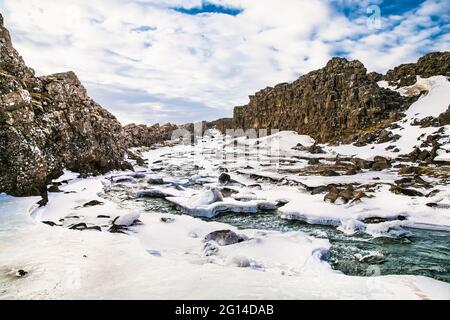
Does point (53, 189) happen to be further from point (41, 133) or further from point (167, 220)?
point (167, 220)

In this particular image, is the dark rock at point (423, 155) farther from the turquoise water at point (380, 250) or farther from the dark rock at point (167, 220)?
the dark rock at point (167, 220)

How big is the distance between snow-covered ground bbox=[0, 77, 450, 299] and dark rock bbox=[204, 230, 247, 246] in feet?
0.49

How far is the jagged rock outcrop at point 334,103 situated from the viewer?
246 ft

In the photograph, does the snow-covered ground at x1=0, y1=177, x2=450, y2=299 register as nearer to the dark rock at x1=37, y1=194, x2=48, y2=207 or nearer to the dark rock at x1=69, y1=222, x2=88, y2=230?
the dark rock at x1=69, y1=222, x2=88, y2=230

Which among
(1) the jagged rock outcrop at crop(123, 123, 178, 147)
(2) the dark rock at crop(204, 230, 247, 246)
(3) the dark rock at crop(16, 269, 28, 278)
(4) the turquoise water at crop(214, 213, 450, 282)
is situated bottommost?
(4) the turquoise water at crop(214, 213, 450, 282)

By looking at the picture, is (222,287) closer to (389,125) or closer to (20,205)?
(20,205)

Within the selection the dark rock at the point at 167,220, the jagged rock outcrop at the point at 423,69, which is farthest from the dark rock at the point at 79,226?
the jagged rock outcrop at the point at 423,69

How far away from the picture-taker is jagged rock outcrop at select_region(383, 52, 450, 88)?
8300 cm

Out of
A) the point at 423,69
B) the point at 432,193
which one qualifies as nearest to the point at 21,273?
the point at 432,193

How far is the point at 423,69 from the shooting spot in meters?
85.4

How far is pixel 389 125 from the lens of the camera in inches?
2608

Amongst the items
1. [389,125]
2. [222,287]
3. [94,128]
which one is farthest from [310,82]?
[222,287]

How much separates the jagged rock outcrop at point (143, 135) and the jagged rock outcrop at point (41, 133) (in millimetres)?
46835

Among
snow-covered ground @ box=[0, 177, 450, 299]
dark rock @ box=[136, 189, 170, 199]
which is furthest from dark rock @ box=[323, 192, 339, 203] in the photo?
dark rock @ box=[136, 189, 170, 199]
